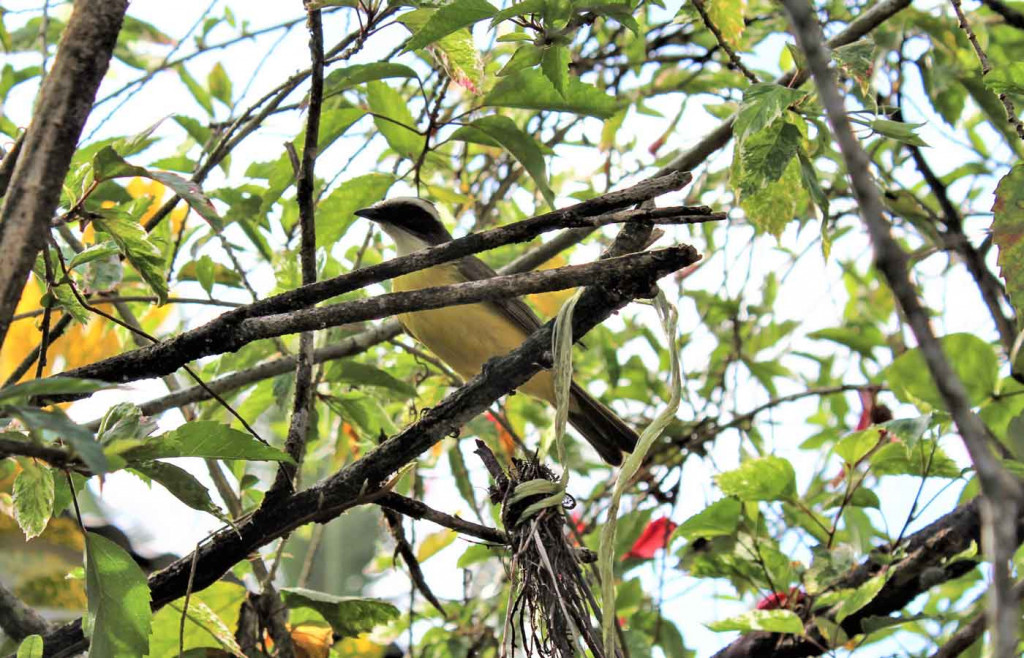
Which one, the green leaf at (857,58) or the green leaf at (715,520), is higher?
the green leaf at (857,58)

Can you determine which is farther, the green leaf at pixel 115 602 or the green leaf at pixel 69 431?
the green leaf at pixel 115 602

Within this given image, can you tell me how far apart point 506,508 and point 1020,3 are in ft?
10.5

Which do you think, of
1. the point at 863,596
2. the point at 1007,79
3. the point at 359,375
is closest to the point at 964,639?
the point at 863,596

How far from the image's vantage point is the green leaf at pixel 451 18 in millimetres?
2322

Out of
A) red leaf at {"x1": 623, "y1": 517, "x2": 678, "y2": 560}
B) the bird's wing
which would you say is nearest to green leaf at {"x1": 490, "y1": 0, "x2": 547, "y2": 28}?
the bird's wing

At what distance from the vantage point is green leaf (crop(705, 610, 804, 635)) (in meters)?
2.91

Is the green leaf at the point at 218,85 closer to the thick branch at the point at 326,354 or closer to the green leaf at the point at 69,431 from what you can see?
the thick branch at the point at 326,354

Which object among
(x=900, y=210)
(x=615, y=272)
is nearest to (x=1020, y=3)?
(x=900, y=210)

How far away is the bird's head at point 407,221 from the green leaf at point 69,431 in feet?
11.0

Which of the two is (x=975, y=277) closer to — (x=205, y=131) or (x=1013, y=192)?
(x=1013, y=192)

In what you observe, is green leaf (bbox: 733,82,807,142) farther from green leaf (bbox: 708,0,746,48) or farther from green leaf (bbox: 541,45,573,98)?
green leaf (bbox: 708,0,746,48)

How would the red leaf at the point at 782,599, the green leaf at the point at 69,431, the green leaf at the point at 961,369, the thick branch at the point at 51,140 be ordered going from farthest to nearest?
the red leaf at the point at 782,599 < the green leaf at the point at 961,369 < the thick branch at the point at 51,140 < the green leaf at the point at 69,431

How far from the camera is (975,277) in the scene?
3906 millimetres

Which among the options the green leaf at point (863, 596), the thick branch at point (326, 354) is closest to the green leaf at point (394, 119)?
the thick branch at point (326, 354)
